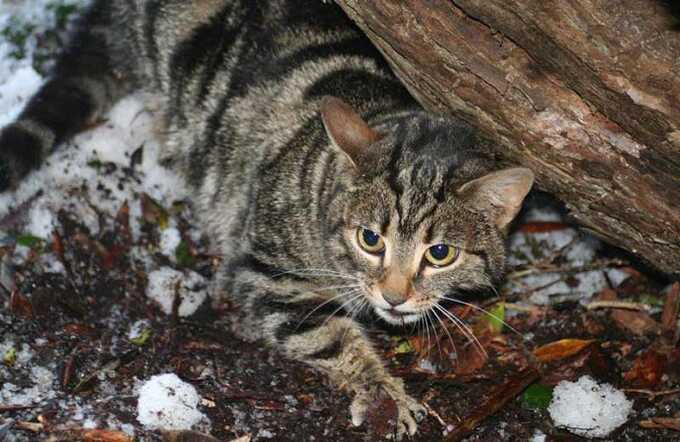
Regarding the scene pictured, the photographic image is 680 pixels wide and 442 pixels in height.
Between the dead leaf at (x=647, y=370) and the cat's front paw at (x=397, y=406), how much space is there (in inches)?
33.4

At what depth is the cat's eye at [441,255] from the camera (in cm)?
300

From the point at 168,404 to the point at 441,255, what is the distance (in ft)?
3.61

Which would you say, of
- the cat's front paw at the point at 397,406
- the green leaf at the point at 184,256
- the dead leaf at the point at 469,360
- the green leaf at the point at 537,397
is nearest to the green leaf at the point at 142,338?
the green leaf at the point at 184,256

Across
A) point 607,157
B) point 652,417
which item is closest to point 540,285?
point 652,417

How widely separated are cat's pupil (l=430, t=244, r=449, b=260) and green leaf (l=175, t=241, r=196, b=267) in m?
1.41

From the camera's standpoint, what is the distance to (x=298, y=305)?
3.47m

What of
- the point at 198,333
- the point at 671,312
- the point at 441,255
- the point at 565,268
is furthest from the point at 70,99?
the point at 671,312

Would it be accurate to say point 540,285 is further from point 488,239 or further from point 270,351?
point 270,351

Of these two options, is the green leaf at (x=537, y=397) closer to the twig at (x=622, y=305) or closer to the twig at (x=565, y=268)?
the twig at (x=622, y=305)

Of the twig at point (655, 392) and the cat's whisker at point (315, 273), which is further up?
the cat's whisker at point (315, 273)

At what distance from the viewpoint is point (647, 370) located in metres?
3.33

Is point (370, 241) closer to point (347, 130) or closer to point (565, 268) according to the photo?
point (347, 130)

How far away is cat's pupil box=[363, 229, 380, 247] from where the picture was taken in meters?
3.04

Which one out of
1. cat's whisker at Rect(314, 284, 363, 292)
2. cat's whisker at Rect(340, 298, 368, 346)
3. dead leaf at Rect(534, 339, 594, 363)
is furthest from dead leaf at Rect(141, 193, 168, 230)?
dead leaf at Rect(534, 339, 594, 363)
